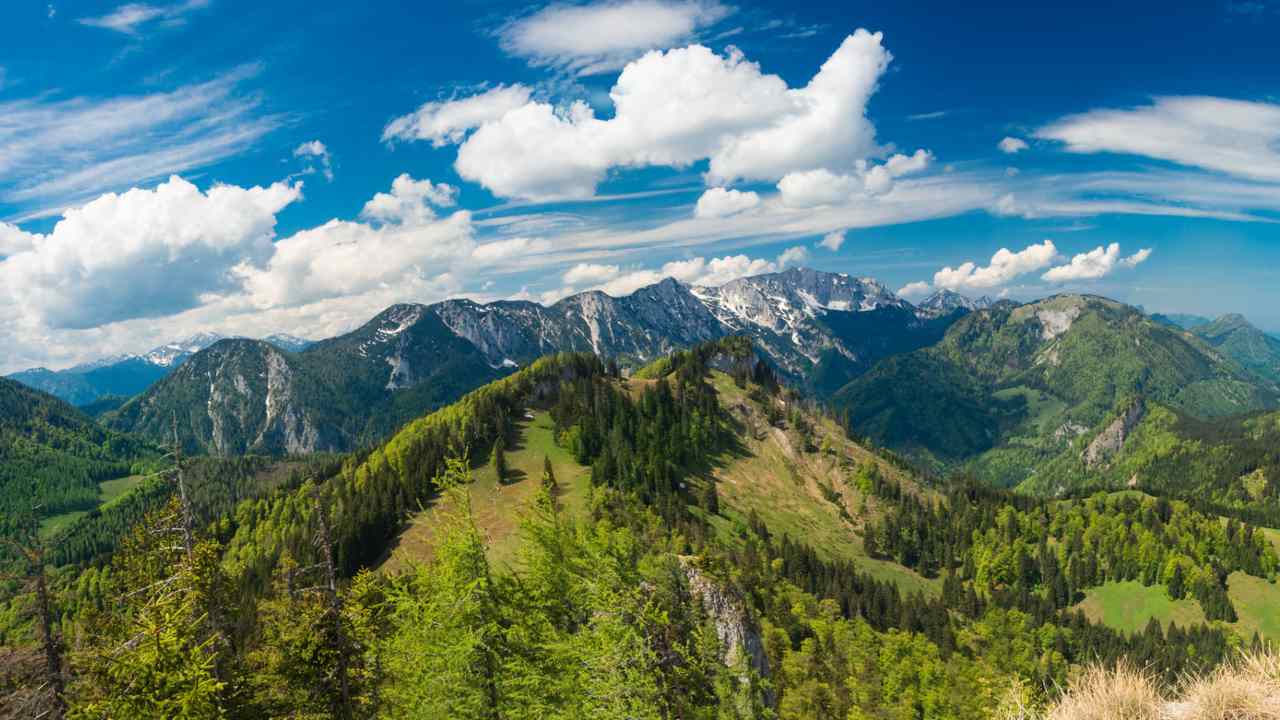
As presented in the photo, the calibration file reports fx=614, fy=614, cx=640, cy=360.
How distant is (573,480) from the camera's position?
14600cm

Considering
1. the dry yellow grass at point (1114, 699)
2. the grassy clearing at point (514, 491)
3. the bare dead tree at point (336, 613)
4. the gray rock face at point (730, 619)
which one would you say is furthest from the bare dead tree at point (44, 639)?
the grassy clearing at point (514, 491)

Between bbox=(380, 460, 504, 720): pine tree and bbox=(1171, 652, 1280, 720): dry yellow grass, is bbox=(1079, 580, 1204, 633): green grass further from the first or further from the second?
bbox=(1171, 652, 1280, 720): dry yellow grass

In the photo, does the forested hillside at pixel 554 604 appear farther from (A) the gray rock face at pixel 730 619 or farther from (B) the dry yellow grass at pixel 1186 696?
(B) the dry yellow grass at pixel 1186 696

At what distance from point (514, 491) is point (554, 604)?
105m

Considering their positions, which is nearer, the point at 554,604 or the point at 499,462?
the point at 554,604

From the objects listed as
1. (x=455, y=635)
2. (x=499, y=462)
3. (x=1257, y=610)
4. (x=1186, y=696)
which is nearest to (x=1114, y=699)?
(x=1186, y=696)

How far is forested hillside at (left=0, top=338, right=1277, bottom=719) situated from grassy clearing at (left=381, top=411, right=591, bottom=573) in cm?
112

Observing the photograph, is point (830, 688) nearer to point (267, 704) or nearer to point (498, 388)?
point (267, 704)

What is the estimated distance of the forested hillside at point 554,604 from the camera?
25.6m

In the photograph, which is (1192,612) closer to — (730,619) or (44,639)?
(730,619)

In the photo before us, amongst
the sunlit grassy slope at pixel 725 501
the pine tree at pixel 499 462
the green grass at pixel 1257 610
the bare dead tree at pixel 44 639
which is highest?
the bare dead tree at pixel 44 639

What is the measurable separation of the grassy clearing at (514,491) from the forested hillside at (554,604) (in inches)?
44.0

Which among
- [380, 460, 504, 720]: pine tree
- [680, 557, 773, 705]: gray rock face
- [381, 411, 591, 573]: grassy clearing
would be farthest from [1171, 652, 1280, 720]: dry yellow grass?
[381, 411, 591, 573]: grassy clearing

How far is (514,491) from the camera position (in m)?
136
